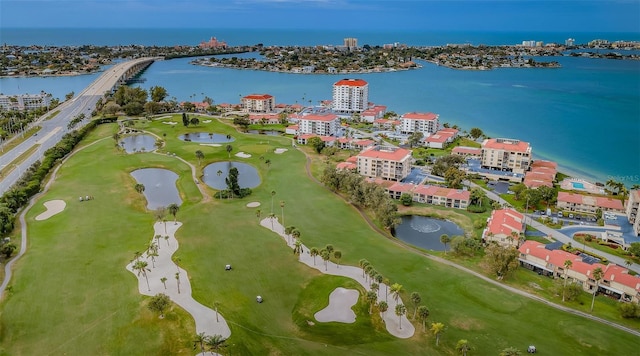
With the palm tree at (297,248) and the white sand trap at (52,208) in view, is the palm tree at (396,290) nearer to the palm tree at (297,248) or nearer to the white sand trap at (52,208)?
the palm tree at (297,248)

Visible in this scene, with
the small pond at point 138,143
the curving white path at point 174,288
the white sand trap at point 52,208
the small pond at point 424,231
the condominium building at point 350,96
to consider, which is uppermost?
the condominium building at point 350,96

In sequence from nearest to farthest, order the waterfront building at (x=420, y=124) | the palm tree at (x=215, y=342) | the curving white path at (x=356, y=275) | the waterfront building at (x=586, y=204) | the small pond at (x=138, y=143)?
the palm tree at (x=215, y=342)
the curving white path at (x=356, y=275)
the waterfront building at (x=586, y=204)
the small pond at (x=138, y=143)
the waterfront building at (x=420, y=124)

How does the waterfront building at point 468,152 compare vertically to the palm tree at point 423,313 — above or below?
above

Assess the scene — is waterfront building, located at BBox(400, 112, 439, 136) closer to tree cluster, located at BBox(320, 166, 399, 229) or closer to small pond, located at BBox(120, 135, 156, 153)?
tree cluster, located at BBox(320, 166, 399, 229)

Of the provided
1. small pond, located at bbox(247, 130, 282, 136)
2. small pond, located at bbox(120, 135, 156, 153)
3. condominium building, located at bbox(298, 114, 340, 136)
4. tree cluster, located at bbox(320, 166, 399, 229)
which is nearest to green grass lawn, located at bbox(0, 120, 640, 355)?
tree cluster, located at bbox(320, 166, 399, 229)

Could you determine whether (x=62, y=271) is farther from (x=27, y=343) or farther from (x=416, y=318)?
(x=416, y=318)

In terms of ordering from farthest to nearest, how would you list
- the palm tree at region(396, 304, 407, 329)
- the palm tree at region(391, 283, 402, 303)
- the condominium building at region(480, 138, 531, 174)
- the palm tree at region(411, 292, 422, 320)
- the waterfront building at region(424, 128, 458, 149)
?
1. the waterfront building at region(424, 128, 458, 149)
2. the condominium building at region(480, 138, 531, 174)
3. the palm tree at region(391, 283, 402, 303)
4. the palm tree at region(411, 292, 422, 320)
5. the palm tree at region(396, 304, 407, 329)

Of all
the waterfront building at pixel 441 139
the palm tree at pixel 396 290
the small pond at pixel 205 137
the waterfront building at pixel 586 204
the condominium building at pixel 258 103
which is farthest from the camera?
the condominium building at pixel 258 103

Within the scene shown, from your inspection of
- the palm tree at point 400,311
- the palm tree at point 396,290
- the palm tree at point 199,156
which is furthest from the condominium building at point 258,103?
the palm tree at point 400,311
